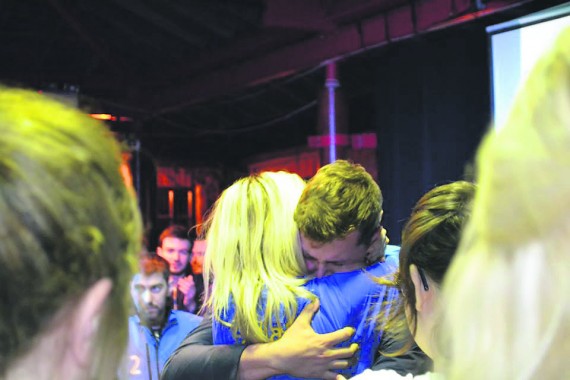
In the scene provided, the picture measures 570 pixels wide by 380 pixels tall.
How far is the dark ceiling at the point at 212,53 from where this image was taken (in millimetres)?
4691

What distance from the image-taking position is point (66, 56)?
23.5 feet

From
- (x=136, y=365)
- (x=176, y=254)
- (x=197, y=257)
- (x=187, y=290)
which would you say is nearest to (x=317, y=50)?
(x=197, y=257)

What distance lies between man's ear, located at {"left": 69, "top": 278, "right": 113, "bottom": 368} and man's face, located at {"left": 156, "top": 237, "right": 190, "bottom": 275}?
371 centimetres

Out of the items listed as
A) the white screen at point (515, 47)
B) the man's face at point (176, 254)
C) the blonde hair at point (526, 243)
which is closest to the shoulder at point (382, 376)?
the blonde hair at point (526, 243)

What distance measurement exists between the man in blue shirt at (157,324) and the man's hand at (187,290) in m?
0.94

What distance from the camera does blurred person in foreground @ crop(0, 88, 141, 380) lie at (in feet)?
1.67

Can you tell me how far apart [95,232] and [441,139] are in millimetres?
4188

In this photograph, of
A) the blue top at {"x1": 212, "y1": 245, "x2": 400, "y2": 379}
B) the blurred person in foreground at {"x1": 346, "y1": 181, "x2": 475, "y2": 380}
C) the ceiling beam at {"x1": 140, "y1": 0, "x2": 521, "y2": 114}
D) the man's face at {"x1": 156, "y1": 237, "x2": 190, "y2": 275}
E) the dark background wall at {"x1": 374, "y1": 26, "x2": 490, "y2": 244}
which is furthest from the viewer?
the dark background wall at {"x1": 374, "y1": 26, "x2": 490, "y2": 244}

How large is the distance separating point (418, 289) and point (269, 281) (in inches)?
17.7

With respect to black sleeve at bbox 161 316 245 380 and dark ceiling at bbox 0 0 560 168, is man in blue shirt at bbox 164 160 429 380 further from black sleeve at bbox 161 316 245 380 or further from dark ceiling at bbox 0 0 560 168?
dark ceiling at bbox 0 0 560 168

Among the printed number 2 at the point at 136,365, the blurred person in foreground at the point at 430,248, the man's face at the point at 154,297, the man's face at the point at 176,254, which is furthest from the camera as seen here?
the man's face at the point at 176,254

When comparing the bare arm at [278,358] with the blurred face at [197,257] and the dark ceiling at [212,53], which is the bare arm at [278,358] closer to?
the dark ceiling at [212,53]

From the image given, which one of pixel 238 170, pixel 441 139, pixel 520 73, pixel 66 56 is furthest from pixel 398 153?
pixel 238 170

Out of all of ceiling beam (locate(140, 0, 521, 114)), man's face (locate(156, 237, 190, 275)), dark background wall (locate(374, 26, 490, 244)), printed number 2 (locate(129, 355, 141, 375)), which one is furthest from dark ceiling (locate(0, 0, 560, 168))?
printed number 2 (locate(129, 355, 141, 375))
